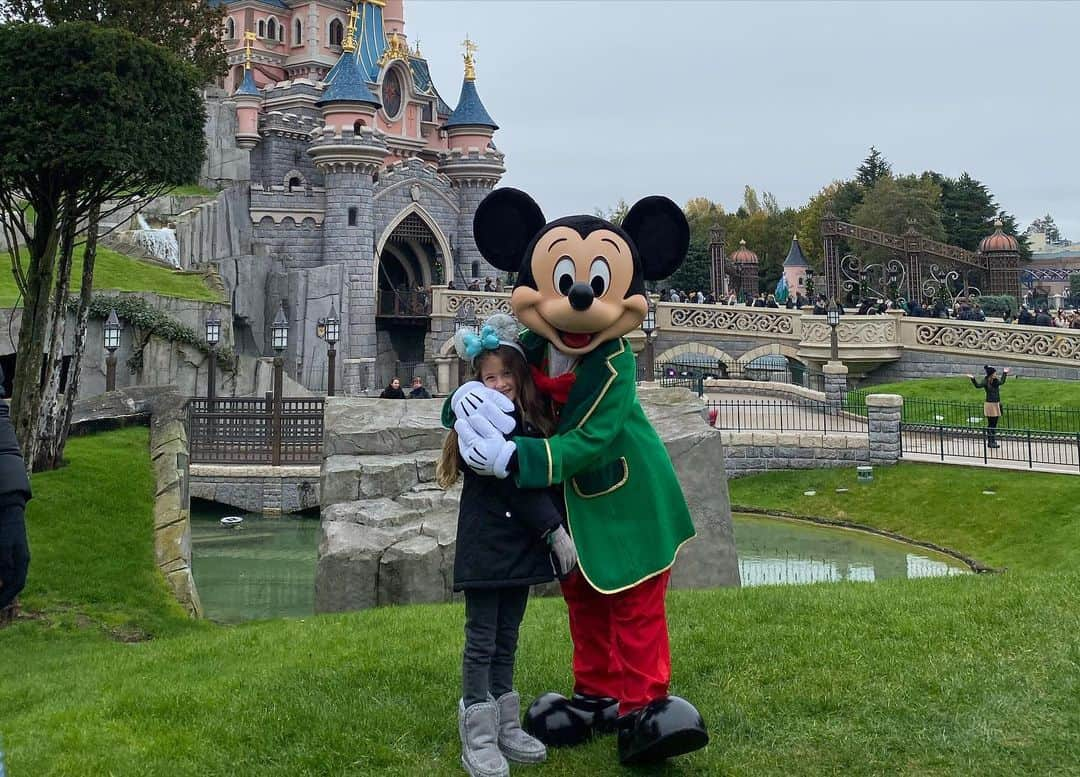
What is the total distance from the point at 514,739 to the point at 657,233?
2289mm

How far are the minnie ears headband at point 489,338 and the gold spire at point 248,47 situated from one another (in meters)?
36.1

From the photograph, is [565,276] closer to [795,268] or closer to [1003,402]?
[1003,402]

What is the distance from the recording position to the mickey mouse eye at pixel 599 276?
405 cm

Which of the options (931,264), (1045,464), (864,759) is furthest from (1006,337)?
(864,759)

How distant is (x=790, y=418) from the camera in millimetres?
20156

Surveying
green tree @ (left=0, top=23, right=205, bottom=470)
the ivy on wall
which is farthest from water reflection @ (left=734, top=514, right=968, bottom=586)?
the ivy on wall

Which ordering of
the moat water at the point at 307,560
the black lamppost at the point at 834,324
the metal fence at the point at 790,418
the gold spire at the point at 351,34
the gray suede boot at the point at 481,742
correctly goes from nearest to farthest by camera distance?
the gray suede boot at the point at 481,742 → the moat water at the point at 307,560 → the metal fence at the point at 790,418 → the black lamppost at the point at 834,324 → the gold spire at the point at 351,34

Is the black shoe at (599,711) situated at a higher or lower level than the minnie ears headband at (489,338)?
lower

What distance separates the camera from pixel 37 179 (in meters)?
8.30

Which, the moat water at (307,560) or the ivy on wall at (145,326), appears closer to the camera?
the moat water at (307,560)

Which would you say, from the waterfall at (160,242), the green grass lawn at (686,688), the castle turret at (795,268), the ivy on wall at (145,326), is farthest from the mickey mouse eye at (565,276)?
the castle turret at (795,268)

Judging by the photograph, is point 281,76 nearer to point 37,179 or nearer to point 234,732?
point 37,179

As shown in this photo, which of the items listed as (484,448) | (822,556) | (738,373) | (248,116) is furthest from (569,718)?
(248,116)

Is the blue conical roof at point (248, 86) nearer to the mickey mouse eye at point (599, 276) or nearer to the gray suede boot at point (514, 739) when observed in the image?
the mickey mouse eye at point (599, 276)
